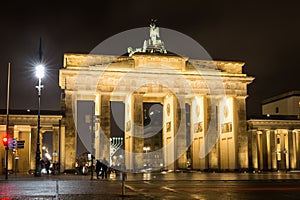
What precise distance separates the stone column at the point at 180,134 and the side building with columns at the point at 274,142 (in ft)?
38.2

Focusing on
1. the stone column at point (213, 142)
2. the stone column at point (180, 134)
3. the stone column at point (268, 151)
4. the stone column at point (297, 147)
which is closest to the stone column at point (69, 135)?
the stone column at point (180, 134)

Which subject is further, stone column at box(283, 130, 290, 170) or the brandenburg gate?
stone column at box(283, 130, 290, 170)

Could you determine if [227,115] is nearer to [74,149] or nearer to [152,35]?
[152,35]

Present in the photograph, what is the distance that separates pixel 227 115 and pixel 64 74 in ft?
76.3

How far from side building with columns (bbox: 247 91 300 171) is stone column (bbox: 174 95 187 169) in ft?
38.2

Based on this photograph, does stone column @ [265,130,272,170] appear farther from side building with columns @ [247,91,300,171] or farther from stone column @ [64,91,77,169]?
stone column @ [64,91,77,169]

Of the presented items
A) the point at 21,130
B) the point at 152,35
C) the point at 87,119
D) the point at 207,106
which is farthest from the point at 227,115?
the point at 21,130

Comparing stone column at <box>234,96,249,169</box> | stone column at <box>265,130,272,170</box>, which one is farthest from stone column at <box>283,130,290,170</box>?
stone column at <box>234,96,249,169</box>

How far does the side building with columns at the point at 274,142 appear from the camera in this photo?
6938 centimetres

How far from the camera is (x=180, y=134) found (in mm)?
62375

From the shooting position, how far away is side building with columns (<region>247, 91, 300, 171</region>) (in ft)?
228

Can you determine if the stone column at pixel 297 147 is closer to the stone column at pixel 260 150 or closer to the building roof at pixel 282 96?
the stone column at pixel 260 150

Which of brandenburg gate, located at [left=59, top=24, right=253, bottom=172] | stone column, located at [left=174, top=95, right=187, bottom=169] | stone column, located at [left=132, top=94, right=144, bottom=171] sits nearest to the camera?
brandenburg gate, located at [left=59, top=24, right=253, bottom=172]

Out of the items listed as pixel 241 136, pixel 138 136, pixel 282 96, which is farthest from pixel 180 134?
pixel 282 96
